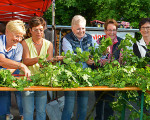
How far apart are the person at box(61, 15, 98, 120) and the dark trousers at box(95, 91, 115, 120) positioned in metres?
0.15

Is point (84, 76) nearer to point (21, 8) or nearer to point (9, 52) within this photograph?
point (9, 52)

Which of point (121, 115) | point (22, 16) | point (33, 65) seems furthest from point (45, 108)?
point (22, 16)

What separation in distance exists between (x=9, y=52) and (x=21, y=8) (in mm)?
3724

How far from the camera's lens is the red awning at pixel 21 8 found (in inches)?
215

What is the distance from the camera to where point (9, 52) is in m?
2.59

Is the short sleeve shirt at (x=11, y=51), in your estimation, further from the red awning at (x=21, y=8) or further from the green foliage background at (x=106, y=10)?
the green foliage background at (x=106, y=10)

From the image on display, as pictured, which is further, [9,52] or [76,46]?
[76,46]

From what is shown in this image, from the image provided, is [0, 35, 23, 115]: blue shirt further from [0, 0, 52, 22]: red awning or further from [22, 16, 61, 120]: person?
[0, 0, 52, 22]: red awning

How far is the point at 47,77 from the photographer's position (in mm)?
2244

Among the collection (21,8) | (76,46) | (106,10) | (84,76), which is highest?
(106,10)

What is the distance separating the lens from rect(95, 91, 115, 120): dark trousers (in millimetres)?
2506

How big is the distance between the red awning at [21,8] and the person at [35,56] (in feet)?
7.32

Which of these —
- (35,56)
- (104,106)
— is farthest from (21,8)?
(104,106)

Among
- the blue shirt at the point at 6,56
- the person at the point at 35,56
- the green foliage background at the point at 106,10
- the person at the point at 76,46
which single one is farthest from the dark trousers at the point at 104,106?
the green foliage background at the point at 106,10
